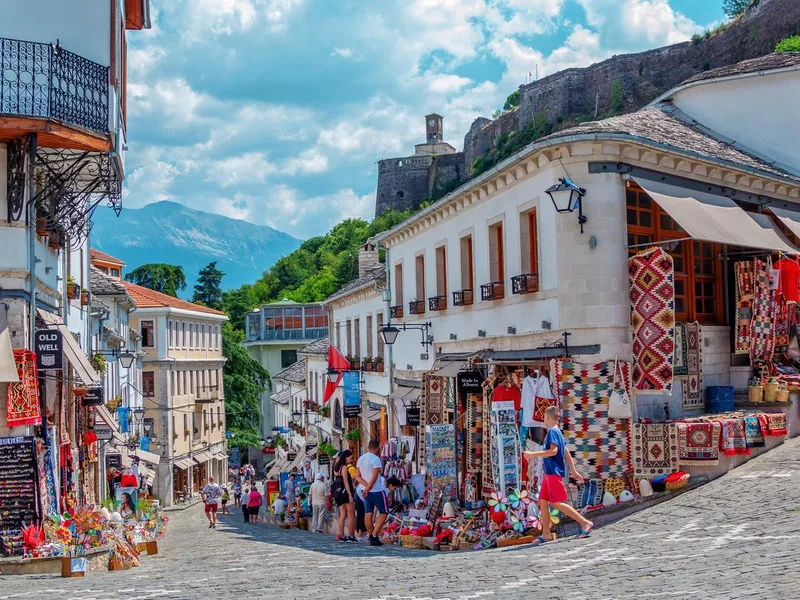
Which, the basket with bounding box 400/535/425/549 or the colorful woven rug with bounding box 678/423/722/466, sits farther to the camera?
the basket with bounding box 400/535/425/549

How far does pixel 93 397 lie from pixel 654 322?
1164 centimetres

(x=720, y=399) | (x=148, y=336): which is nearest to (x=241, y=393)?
(x=148, y=336)

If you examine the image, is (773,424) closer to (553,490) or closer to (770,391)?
(770,391)

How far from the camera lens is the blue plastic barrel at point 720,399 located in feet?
52.1

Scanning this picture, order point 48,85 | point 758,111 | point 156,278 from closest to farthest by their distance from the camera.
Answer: point 48,85 → point 758,111 → point 156,278

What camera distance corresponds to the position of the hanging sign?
29.5 meters

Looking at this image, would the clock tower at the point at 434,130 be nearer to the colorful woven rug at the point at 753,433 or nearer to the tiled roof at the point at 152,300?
the tiled roof at the point at 152,300

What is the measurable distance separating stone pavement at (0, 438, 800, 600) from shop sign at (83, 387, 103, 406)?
24.8 feet

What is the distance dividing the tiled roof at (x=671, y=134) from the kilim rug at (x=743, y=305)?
1701 millimetres

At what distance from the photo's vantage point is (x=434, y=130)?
402 ft

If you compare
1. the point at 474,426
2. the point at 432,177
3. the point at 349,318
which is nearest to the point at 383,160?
the point at 432,177

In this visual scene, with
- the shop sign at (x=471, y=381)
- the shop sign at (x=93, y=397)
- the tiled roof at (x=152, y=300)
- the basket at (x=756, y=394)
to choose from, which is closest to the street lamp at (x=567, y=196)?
the basket at (x=756, y=394)

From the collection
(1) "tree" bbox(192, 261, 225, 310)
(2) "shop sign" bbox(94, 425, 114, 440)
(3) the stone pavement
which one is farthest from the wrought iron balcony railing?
(1) "tree" bbox(192, 261, 225, 310)

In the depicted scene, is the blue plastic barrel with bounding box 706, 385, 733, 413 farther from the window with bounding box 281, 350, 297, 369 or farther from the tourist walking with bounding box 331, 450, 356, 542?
the window with bounding box 281, 350, 297, 369
